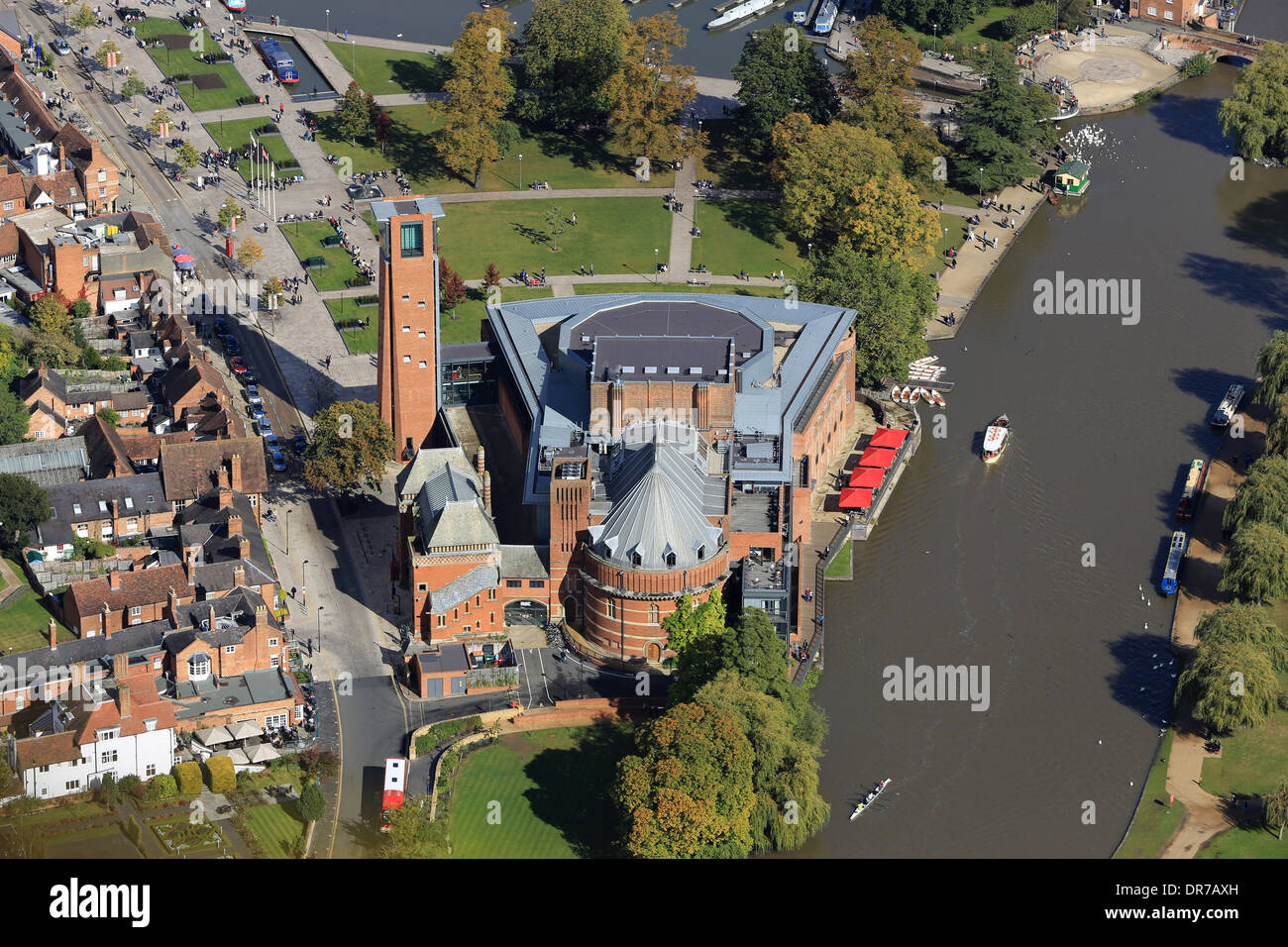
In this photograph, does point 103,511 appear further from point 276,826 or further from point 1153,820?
point 1153,820

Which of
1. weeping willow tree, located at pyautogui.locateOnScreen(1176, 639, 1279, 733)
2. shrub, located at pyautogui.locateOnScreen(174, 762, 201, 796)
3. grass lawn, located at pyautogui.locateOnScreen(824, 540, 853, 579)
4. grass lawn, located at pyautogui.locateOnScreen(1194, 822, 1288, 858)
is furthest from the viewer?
grass lawn, located at pyautogui.locateOnScreen(824, 540, 853, 579)

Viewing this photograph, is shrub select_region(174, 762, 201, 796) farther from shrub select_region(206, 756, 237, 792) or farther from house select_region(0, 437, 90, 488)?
house select_region(0, 437, 90, 488)

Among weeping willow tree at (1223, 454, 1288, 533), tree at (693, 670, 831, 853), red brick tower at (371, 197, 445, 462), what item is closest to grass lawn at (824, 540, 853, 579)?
tree at (693, 670, 831, 853)

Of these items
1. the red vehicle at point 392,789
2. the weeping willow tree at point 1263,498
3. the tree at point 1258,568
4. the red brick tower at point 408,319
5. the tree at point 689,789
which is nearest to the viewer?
the tree at point 689,789

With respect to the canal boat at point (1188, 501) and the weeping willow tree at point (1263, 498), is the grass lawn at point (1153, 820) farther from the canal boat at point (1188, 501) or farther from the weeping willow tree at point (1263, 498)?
the canal boat at point (1188, 501)

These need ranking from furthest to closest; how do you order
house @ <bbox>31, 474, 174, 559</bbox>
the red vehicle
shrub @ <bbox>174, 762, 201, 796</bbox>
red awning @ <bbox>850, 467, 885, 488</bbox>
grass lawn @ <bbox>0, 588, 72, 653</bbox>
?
red awning @ <bbox>850, 467, 885, 488</bbox> < house @ <bbox>31, 474, 174, 559</bbox> < grass lawn @ <bbox>0, 588, 72, 653</bbox> < shrub @ <bbox>174, 762, 201, 796</bbox> < the red vehicle

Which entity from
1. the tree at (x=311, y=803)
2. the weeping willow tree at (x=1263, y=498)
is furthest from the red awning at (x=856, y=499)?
the tree at (x=311, y=803)
